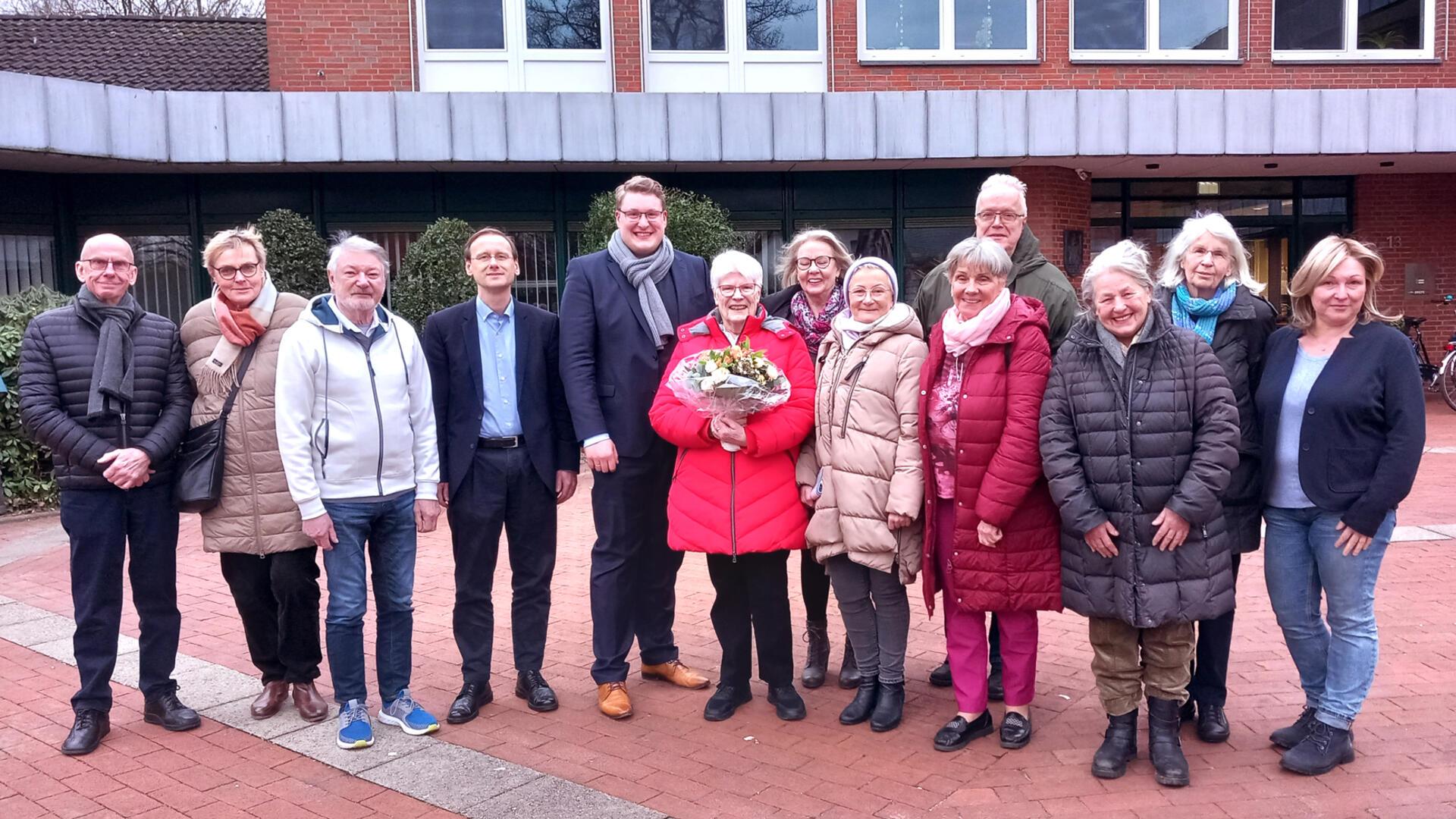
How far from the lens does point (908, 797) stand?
3852 millimetres

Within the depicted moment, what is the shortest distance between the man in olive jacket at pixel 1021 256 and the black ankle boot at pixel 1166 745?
141 centimetres

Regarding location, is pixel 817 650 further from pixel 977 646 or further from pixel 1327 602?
pixel 1327 602

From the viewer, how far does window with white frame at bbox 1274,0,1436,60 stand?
15.8 meters

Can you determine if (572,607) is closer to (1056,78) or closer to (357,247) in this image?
(357,247)

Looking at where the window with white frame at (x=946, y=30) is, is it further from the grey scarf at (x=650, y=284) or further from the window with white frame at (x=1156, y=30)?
the grey scarf at (x=650, y=284)

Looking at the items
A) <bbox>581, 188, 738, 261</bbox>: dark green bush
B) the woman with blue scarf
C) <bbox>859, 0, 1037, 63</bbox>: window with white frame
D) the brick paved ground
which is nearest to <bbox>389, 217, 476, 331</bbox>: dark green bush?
<bbox>581, 188, 738, 261</bbox>: dark green bush

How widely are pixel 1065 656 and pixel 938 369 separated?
195 cm

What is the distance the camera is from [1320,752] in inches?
157

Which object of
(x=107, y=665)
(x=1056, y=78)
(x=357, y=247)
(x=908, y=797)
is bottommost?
(x=908, y=797)

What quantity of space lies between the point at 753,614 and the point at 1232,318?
2.21 meters

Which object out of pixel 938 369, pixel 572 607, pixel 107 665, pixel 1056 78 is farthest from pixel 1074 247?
pixel 107 665

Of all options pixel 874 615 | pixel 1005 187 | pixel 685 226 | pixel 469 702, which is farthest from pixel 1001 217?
pixel 685 226

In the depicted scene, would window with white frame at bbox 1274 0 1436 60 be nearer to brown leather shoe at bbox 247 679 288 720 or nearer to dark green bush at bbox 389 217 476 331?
dark green bush at bbox 389 217 476 331

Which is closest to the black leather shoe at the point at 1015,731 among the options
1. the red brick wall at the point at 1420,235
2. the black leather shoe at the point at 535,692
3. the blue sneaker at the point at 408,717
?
the black leather shoe at the point at 535,692
